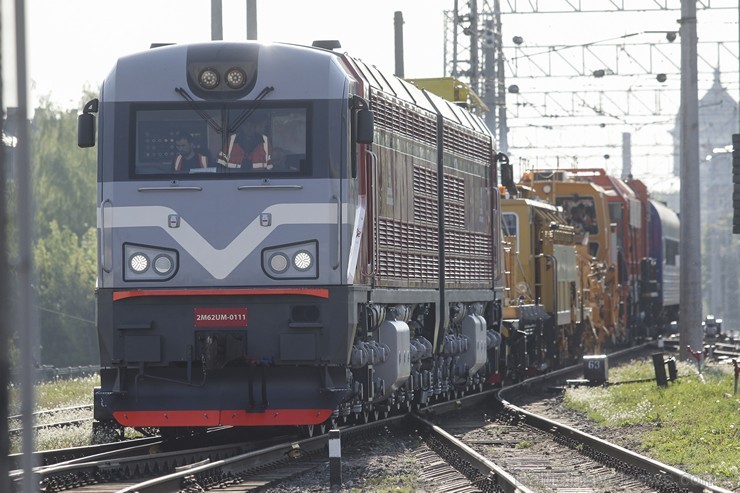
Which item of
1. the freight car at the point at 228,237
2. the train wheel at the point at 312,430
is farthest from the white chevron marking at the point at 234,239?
the train wheel at the point at 312,430

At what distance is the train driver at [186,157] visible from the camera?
44.7 feet

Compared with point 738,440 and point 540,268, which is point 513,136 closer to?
point 540,268

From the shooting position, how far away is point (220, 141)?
1362 centimetres

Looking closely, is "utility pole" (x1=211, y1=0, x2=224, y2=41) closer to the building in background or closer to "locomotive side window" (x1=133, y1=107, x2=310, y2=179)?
"locomotive side window" (x1=133, y1=107, x2=310, y2=179)

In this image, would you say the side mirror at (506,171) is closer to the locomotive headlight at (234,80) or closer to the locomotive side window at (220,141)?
the locomotive side window at (220,141)

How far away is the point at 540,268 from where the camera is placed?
92.7 feet

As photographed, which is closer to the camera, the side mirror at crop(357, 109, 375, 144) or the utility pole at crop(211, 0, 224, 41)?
the side mirror at crop(357, 109, 375, 144)

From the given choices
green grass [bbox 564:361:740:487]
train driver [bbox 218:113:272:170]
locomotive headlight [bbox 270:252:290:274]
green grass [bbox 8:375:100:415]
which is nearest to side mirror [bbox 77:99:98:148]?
train driver [bbox 218:113:272:170]

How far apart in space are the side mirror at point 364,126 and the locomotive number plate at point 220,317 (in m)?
1.94

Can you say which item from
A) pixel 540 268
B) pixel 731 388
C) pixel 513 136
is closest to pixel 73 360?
pixel 513 136

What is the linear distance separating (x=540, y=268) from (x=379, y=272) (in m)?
13.7

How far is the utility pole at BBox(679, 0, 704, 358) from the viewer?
28297 mm

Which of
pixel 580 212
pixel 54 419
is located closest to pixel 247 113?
pixel 54 419

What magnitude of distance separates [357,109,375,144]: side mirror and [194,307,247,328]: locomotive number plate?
1.94 metres
